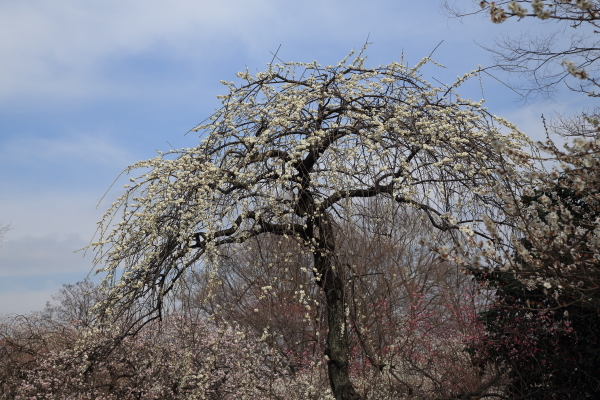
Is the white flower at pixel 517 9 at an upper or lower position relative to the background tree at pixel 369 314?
upper

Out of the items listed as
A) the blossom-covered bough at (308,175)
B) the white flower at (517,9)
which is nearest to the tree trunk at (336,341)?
the blossom-covered bough at (308,175)

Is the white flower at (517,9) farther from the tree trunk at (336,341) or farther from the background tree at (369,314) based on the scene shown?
the tree trunk at (336,341)

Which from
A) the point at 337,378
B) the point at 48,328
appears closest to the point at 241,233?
the point at 337,378

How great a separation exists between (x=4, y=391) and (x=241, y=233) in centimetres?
454

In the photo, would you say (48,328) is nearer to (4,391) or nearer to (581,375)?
(4,391)

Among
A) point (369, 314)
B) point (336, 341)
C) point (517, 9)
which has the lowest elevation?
point (336, 341)

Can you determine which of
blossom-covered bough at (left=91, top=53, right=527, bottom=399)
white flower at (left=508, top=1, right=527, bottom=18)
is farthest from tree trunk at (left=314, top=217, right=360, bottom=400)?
white flower at (left=508, top=1, right=527, bottom=18)

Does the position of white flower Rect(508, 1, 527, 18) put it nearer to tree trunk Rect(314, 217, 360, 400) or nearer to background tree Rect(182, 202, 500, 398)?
background tree Rect(182, 202, 500, 398)

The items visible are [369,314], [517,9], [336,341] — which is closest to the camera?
[517,9]

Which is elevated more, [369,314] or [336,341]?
[369,314]

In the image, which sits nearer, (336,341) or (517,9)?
(517,9)

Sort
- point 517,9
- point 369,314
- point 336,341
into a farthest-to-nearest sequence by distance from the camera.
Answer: point 369,314, point 336,341, point 517,9

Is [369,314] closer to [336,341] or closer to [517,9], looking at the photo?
[336,341]

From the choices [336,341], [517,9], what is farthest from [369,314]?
[517,9]
